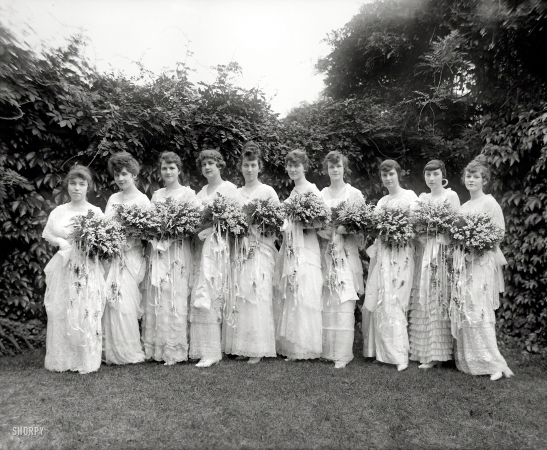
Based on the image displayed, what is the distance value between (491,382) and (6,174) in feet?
20.6

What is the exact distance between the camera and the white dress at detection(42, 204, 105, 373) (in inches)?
208

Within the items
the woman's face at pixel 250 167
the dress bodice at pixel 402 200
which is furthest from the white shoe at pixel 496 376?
the woman's face at pixel 250 167

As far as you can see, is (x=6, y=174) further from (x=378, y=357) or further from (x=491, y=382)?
(x=491, y=382)

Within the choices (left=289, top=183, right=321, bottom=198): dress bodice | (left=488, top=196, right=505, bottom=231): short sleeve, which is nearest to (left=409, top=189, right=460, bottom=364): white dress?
(left=488, top=196, right=505, bottom=231): short sleeve

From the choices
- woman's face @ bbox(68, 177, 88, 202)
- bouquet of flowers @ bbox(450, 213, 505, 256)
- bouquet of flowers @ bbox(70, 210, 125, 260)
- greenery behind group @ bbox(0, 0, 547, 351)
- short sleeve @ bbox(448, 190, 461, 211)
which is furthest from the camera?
greenery behind group @ bbox(0, 0, 547, 351)

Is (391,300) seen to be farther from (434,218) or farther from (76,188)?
(76,188)

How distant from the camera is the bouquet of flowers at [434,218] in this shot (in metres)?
Answer: 5.27

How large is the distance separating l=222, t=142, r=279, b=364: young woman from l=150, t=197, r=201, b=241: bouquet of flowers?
0.71 m

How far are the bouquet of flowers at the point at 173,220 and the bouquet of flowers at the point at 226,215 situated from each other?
14 centimetres

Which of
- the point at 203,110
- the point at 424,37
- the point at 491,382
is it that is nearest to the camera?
the point at 491,382

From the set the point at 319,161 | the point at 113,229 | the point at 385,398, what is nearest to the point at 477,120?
the point at 319,161

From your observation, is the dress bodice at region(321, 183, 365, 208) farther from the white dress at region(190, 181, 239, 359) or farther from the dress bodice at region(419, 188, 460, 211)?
the white dress at region(190, 181, 239, 359)

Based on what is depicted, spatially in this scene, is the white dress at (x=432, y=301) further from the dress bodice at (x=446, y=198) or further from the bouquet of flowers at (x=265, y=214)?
the bouquet of flowers at (x=265, y=214)

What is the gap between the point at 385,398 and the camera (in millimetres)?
4535
